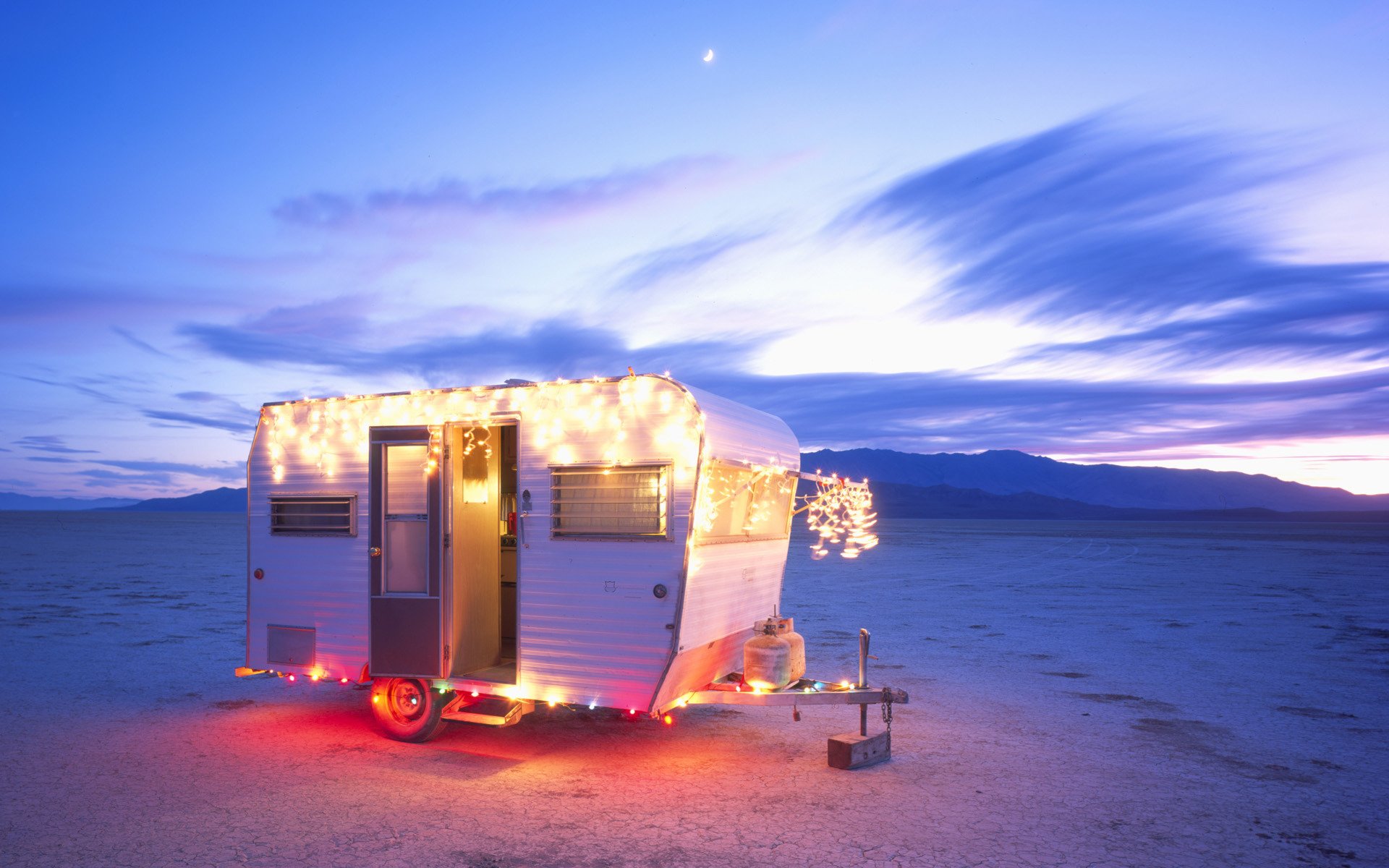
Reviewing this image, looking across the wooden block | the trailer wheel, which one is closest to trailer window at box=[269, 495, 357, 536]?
the trailer wheel

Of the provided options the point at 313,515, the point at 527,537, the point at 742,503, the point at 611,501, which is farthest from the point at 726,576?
the point at 313,515

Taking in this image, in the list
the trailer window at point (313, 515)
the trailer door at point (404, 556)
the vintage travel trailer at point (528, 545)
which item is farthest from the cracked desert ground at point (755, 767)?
the trailer window at point (313, 515)

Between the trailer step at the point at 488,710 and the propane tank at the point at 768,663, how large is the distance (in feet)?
6.68

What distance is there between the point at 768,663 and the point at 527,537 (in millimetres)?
2446

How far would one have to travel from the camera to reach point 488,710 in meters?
8.16

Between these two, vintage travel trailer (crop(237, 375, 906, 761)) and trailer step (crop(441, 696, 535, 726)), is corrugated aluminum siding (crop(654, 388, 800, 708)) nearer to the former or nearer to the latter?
Answer: vintage travel trailer (crop(237, 375, 906, 761))

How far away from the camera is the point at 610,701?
7504 mm

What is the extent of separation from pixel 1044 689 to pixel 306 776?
8.63 metres

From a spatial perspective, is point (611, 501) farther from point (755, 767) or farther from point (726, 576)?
point (755, 767)

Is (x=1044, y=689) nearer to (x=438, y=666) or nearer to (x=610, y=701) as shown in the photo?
(x=610, y=701)

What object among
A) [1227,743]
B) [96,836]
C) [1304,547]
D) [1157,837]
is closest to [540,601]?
[96,836]

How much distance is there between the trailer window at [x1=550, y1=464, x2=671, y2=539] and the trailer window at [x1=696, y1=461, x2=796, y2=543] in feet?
1.27

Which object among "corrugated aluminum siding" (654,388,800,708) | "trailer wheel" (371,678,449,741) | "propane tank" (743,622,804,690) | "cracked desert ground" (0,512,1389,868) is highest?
"corrugated aluminum siding" (654,388,800,708)

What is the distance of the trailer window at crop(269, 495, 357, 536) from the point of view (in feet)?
29.0
